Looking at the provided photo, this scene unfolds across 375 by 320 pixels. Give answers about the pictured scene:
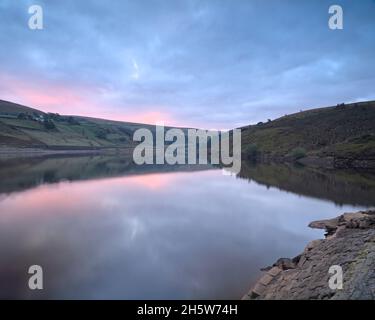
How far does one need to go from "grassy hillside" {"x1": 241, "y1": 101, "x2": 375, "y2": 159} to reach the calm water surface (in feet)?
152

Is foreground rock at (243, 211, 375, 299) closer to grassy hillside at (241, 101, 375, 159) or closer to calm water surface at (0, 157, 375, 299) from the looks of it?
calm water surface at (0, 157, 375, 299)

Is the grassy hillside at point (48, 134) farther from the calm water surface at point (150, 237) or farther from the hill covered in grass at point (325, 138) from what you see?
the calm water surface at point (150, 237)

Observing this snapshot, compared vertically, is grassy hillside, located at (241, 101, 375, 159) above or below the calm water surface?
above

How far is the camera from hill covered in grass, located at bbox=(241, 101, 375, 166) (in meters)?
72.7

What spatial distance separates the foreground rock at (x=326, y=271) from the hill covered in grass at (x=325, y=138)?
205ft

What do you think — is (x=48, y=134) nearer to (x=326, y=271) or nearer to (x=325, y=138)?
(x=325, y=138)

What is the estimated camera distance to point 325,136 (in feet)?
319

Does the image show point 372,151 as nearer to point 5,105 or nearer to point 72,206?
point 72,206

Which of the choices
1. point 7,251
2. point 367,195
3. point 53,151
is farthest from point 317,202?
point 53,151

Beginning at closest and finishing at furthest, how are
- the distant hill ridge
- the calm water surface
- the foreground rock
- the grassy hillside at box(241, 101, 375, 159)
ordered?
the foreground rock < the calm water surface < the grassy hillside at box(241, 101, 375, 159) < the distant hill ridge

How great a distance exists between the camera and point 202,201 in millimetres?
A: 28406

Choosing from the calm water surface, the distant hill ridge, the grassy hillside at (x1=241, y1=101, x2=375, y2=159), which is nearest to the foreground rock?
the calm water surface

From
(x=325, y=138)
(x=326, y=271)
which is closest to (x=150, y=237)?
(x=326, y=271)

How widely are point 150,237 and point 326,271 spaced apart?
32.3ft
